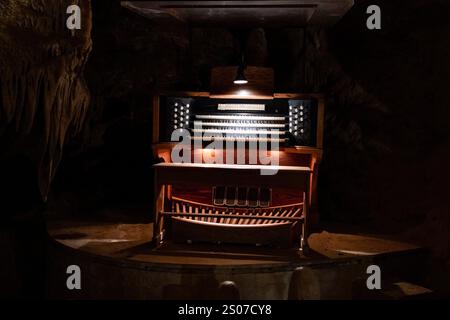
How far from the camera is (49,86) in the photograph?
5.04 metres

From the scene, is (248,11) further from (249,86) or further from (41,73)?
(41,73)

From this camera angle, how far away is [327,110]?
281 inches

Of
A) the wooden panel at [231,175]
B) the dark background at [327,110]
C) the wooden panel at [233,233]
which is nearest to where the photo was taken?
the wooden panel at [231,175]

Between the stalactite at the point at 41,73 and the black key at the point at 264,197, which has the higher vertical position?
the stalactite at the point at 41,73

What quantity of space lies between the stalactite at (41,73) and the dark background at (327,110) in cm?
21

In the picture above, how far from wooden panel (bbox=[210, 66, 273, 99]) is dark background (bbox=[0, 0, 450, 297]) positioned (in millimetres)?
1152

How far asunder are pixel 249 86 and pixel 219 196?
147 centimetres

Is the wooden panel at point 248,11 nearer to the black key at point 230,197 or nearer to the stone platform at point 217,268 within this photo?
the black key at point 230,197

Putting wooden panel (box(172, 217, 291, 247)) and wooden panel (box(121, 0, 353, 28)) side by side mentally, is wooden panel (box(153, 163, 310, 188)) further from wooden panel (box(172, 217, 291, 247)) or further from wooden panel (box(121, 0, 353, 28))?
wooden panel (box(121, 0, 353, 28))

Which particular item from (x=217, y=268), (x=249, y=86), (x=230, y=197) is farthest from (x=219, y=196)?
(x=217, y=268)

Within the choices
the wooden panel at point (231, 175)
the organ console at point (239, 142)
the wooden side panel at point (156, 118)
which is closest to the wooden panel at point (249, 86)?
the organ console at point (239, 142)

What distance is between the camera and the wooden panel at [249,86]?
592 centimetres

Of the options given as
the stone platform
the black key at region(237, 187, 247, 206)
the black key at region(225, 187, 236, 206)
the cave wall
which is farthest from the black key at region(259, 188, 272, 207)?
the cave wall
